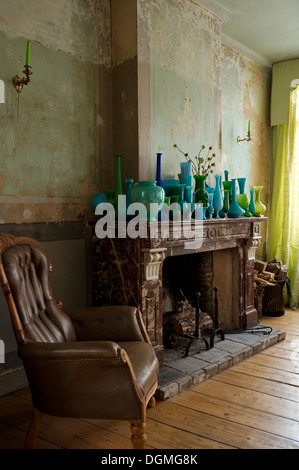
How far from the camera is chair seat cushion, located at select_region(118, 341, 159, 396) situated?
2039mm

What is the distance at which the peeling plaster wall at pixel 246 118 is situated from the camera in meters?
4.86

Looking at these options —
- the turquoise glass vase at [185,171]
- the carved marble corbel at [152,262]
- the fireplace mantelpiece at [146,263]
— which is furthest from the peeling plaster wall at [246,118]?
the carved marble corbel at [152,262]

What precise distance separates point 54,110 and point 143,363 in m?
1.89

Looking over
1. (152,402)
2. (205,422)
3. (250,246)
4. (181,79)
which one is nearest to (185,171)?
(181,79)

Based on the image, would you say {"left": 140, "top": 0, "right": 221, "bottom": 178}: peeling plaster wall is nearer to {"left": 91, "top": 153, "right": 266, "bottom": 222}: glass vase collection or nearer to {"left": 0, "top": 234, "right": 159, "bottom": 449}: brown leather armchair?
{"left": 91, "top": 153, "right": 266, "bottom": 222}: glass vase collection

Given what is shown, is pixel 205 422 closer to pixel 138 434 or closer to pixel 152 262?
pixel 138 434

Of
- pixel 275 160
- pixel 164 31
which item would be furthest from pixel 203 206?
pixel 275 160

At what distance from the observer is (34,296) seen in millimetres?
2320


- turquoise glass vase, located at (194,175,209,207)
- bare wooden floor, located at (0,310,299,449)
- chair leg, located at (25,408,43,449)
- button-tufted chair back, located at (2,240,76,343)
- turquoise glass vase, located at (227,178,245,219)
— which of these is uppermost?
turquoise glass vase, located at (194,175,209,207)

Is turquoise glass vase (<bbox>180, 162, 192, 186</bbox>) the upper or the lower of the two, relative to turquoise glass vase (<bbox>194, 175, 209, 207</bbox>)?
upper

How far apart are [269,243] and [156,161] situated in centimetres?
285

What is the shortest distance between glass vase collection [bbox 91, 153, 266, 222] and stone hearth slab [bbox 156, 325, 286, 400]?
1.09 metres

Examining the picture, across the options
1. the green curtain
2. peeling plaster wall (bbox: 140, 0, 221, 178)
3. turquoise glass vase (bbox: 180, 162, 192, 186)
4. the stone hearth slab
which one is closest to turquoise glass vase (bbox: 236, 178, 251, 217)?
peeling plaster wall (bbox: 140, 0, 221, 178)
